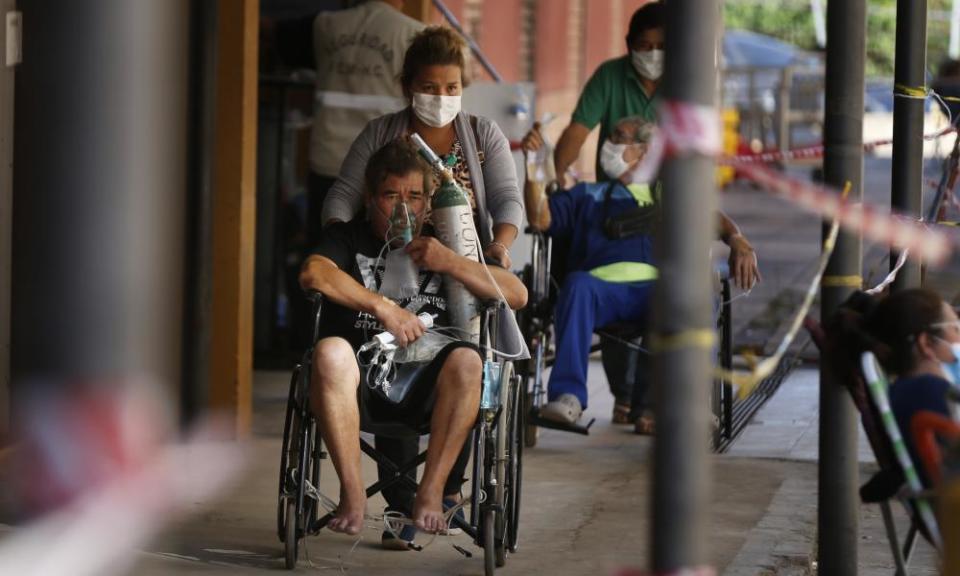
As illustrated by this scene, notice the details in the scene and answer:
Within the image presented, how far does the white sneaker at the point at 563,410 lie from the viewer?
7.34 m

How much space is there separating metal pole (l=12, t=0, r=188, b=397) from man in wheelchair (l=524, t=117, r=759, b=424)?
5262 mm

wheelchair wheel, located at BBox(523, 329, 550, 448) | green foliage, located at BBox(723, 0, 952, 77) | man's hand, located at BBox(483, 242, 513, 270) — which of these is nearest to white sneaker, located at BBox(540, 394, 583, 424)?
wheelchair wheel, located at BBox(523, 329, 550, 448)

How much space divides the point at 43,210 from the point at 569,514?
4360mm

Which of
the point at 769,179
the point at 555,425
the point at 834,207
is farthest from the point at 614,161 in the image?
the point at 769,179

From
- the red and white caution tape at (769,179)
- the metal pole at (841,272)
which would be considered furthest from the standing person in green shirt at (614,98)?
the metal pole at (841,272)

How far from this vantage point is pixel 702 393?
3.10 meters

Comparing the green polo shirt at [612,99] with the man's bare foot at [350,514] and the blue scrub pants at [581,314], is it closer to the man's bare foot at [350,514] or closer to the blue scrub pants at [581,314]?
the blue scrub pants at [581,314]

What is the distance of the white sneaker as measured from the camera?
7.34 m

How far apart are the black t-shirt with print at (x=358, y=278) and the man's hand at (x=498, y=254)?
7.2 inches

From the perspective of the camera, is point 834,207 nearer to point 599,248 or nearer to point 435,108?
point 435,108

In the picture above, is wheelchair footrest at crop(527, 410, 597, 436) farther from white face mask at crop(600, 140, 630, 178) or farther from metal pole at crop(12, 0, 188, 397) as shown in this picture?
metal pole at crop(12, 0, 188, 397)

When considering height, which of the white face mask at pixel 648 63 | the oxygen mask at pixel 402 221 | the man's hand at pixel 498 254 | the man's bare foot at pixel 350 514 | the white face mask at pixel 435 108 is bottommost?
the man's bare foot at pixel 350 514

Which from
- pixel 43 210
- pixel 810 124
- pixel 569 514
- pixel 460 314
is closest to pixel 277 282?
pixel 569 514

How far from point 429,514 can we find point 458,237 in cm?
85
